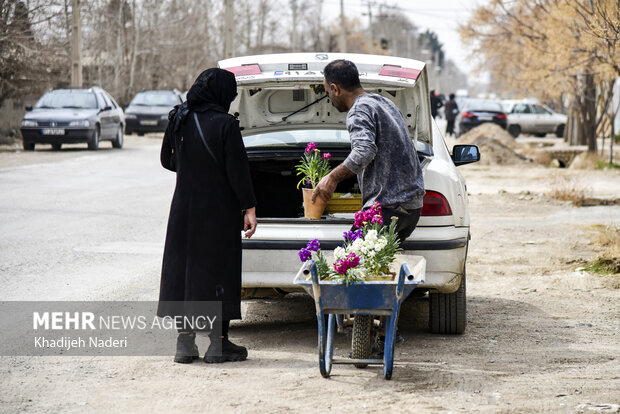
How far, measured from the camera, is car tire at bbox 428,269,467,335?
6.14 metres

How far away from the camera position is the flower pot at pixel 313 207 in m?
5.79

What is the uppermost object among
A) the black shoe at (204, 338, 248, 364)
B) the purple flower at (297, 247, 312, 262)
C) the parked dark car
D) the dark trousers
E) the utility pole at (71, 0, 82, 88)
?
the utility pole at (71, 0, 82, 88)

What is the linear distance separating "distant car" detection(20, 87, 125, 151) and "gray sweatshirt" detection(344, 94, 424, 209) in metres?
20.0

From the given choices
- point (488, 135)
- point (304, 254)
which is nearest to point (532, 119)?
point (488, 135)

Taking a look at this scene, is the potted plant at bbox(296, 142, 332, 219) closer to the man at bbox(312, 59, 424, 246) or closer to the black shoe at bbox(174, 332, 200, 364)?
the man at bbox(312, 59, 424, 246)

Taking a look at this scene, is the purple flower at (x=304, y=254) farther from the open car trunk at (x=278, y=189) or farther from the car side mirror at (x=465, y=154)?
the open car trunk at (x=278, y=189)

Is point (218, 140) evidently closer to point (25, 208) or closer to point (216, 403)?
point (216, 403)

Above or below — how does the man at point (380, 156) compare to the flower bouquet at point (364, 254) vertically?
above

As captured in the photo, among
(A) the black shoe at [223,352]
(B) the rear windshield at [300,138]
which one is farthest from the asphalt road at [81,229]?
(A) the black shoe at [223,352]

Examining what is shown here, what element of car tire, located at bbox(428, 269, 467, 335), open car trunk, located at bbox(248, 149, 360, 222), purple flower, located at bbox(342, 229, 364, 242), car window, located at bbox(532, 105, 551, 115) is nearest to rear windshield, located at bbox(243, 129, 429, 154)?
open car trunk, located at bbox(248, 149, 360, 222)

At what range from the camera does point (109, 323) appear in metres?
6.59

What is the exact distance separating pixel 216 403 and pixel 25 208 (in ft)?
30.5

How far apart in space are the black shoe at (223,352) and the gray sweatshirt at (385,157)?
3.70ft

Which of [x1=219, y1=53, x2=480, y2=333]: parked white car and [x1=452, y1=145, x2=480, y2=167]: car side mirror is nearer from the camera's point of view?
[x1=219, y1=53, x2=480, y2=333]: parked white car
